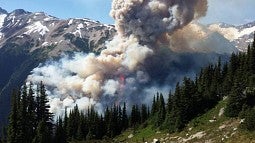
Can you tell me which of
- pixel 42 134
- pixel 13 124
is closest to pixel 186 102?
pixel 42 134

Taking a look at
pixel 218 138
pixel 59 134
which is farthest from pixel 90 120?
pixel 218 138

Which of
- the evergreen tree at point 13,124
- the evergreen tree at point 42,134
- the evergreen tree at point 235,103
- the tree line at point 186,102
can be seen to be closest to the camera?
the evergreen tree at point 235,103

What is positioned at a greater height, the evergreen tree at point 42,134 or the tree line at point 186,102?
the tree line at point 186,102

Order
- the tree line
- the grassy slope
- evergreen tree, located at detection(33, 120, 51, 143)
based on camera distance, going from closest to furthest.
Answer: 1. the grassy slope
2. the tree line
3. evergreen tree, located at detection(33, 120, 51, 143)

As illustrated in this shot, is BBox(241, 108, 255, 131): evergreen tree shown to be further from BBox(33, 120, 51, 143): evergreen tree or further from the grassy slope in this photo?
BBox(33, 120, 51, 143): evergreen tree

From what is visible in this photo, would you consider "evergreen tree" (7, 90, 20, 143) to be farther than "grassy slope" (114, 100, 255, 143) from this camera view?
Yes

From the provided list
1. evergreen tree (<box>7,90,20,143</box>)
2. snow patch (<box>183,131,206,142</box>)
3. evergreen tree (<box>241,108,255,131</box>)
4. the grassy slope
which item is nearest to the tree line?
evergreen tree (<box>7,90,20,143</box>)

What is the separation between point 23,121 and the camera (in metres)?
116

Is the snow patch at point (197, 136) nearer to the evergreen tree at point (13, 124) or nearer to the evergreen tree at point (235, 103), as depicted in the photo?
the evergreen tree at point (235, 103)

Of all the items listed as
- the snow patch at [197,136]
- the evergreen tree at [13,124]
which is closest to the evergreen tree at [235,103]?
the snow patch at [197,136]

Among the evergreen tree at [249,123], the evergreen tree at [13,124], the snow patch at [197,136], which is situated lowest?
the snow patch at [197,136]

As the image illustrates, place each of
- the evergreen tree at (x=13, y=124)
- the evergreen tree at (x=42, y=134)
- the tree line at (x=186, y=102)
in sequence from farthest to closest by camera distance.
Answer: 1. the evergreen tree at (x=42, y=134)
2. the evergreen tree at (x=13, y=124)
3. the tree line at (x=186, y=102)

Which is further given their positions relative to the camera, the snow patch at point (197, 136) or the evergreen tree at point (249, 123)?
the snow patch at point (197, 136)

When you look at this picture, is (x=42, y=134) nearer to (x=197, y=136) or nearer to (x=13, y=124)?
(x=13, y=124)
